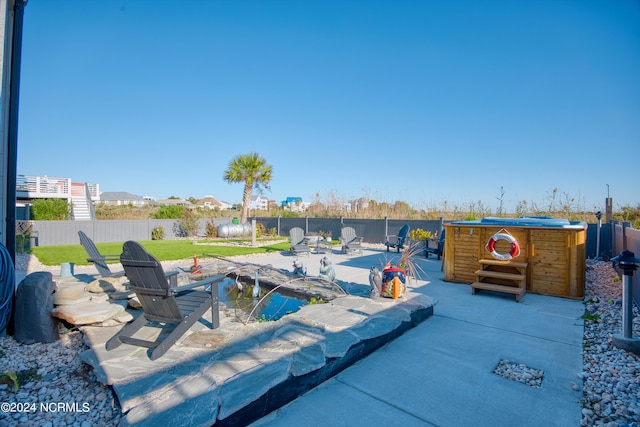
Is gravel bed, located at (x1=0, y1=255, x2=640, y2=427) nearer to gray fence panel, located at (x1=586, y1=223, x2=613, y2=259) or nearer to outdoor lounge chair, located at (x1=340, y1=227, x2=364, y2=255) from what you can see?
gray fence panel, located at (x1=586, y1=223, x2=613, y2=259)

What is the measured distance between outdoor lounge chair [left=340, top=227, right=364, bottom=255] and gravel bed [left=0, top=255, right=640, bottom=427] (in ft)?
21.9

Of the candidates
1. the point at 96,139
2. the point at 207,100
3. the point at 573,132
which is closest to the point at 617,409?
the point at 573,132

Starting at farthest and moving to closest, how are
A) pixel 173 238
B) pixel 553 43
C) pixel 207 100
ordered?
pixel 173 238 < pixel 207 100 < pixel 553 43

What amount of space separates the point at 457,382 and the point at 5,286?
409 centimetres

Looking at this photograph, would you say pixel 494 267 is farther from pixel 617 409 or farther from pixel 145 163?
pixel 145 163

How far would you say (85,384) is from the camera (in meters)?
2.27

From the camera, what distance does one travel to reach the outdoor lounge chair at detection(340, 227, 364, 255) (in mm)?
9791

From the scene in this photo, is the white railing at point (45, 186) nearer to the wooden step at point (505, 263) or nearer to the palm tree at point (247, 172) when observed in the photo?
the palm tree at point (247, 172)

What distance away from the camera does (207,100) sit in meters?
13.4

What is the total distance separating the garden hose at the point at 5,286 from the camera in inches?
114

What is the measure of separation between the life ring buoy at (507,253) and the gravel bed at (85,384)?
5.15 ft

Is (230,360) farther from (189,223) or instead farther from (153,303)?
(189,223)

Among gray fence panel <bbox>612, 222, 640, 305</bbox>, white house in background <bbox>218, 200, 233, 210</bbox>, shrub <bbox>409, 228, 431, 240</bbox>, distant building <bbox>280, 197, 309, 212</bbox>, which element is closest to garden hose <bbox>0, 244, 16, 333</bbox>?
A: gray fence panel <bbox>612, 222, 640, 305</bbox>

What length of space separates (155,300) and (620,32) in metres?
8.30
